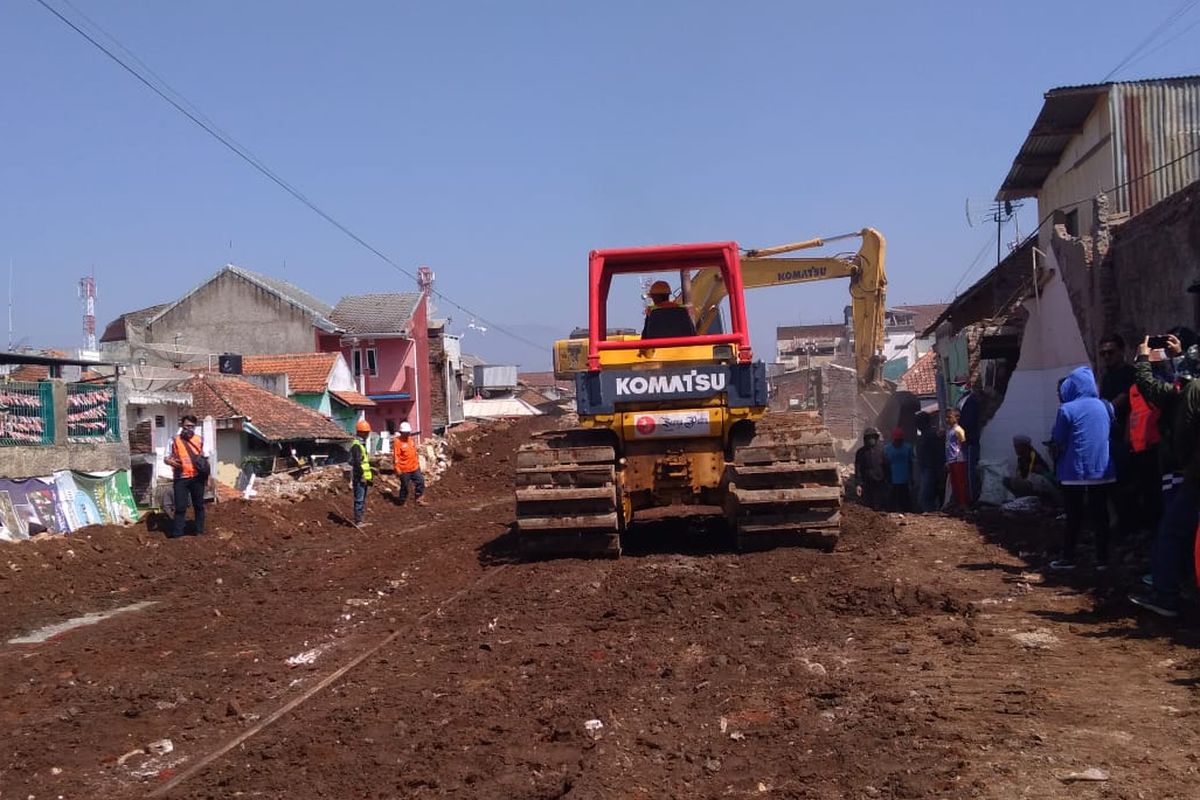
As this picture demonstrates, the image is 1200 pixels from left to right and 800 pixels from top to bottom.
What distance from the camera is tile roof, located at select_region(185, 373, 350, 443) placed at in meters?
30.3

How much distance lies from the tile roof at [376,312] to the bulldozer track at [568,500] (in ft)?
137

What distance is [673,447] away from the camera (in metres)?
10.9

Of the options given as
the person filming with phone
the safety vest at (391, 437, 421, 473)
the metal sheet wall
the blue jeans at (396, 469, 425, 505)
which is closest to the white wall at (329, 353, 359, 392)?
the blue jeans at (396, 469, 425, 505)

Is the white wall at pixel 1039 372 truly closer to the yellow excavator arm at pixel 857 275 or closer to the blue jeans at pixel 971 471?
the blue jeans at pixel 971 471

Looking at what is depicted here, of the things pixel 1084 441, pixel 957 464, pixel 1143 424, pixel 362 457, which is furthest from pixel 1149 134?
pixel 362 457

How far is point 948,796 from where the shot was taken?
4.29 m

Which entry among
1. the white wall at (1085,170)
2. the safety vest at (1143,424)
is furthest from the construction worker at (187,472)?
the white wall at (1085,170)

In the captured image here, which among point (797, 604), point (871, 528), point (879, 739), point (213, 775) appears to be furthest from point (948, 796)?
point (871, 528)

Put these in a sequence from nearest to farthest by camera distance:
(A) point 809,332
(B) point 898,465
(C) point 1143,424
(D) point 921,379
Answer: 1. (C) point 1143,424
2. (B) point 898,465
3. (D) point 921,379
4. (A) point 809,332

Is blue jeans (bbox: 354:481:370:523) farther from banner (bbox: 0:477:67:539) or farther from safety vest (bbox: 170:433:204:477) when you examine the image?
banner (bbox: 0:477:67:539)

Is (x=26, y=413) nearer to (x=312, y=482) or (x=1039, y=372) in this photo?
(x=312, y=482)

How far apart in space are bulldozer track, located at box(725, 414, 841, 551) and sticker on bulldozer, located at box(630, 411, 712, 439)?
42 centimetres

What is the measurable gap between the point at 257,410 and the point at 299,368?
11091mm

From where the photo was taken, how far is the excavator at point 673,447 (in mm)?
10281
